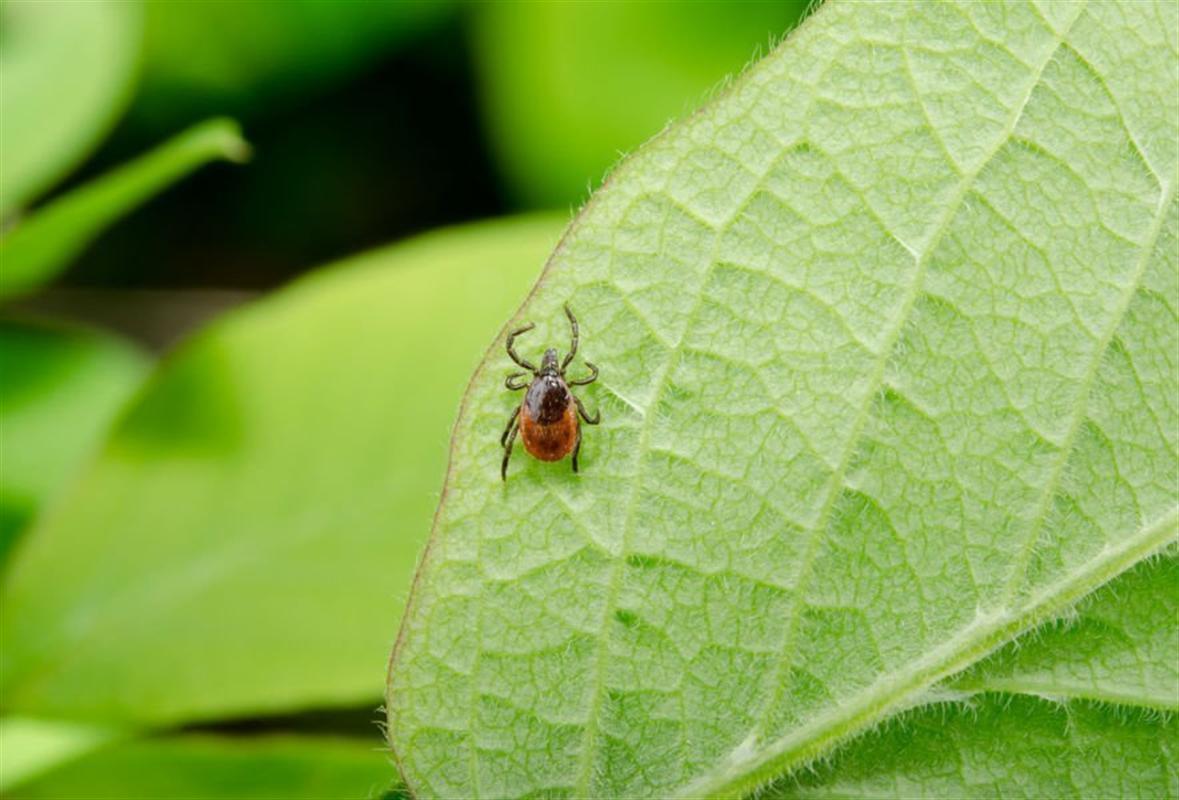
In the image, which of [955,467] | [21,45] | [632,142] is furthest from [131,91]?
[955,467]

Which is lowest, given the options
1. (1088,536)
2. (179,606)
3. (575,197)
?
(1088,536)

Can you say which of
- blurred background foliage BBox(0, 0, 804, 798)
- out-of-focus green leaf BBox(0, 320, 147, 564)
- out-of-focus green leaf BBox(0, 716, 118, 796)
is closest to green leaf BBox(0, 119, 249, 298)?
blurred background foliage BBox(0, 0, 804, 798)

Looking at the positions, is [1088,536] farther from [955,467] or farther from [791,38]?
[791,38]

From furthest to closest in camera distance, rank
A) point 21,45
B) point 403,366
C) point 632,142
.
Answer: point 632,142
point 21,45
point 403,366

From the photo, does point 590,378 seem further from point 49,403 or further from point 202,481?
point 49,403

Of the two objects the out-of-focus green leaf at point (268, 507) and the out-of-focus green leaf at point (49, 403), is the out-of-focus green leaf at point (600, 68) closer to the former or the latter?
the out-of-focus green leaf at point (268, 507)

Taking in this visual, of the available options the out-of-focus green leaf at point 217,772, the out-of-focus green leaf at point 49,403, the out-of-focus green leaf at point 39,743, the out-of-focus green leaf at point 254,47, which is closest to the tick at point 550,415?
the out-of-focus green leaf at point 217,772
